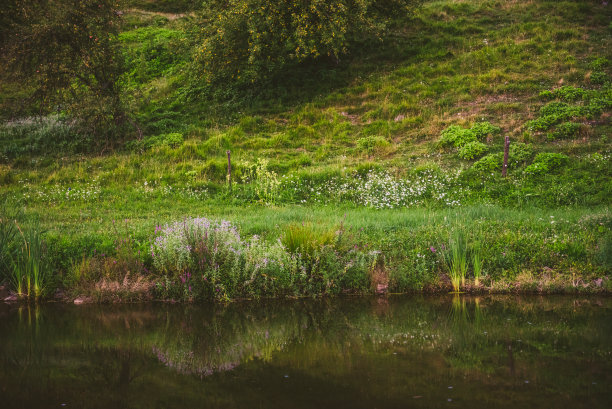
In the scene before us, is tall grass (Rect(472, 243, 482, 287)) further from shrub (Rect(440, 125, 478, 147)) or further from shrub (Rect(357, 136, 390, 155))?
shrub (Rect(357, 136, 390, 155))

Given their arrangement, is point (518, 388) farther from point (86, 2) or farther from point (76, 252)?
point (86, 2)

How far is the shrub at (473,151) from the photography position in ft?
61.5

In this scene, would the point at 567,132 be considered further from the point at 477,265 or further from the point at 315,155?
the point at 477,265

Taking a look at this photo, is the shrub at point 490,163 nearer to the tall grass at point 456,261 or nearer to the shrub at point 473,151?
the shrub at point 473,151

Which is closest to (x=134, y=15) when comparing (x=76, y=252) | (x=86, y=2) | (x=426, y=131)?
(x=86, y=2)

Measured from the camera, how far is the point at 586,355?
24.8 feet

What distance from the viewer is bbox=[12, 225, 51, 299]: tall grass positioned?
1059 cm

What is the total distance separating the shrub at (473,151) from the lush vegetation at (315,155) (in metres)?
0.07

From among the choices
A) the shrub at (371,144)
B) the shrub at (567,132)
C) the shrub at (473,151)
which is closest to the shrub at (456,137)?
the shrub at (473,151)

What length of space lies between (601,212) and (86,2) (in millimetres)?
23020

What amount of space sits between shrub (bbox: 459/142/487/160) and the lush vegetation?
0.22 feet

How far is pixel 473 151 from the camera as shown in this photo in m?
18.8

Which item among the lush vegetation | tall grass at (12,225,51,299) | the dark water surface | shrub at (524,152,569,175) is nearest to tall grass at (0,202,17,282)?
the lush vegetation

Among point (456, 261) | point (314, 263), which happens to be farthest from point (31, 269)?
point (456, 261)
